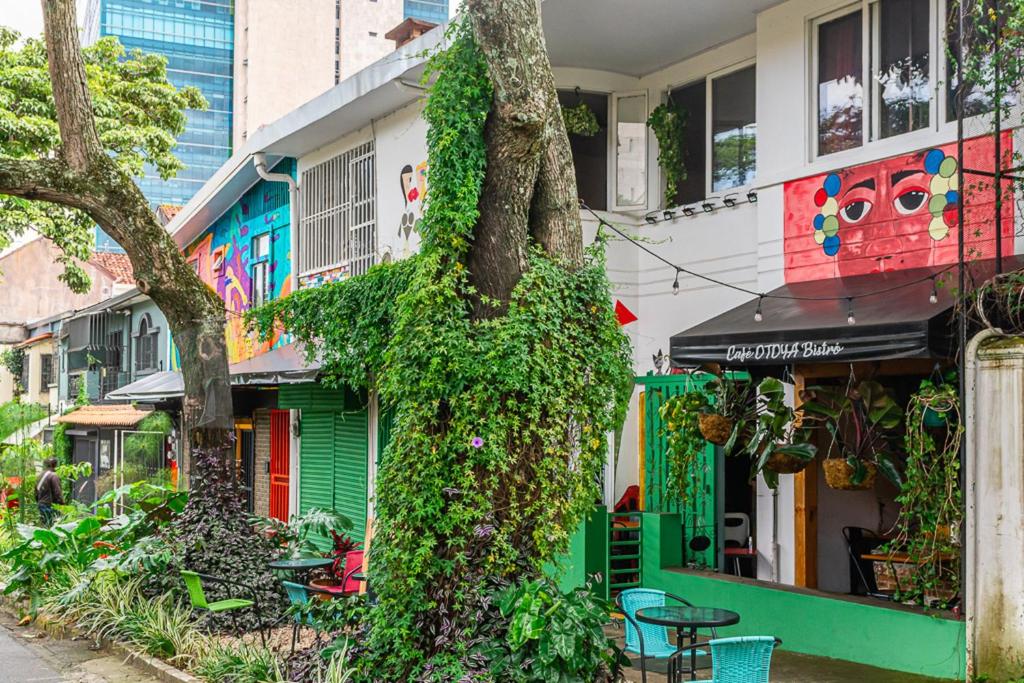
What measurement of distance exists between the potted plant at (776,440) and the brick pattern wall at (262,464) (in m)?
11.1

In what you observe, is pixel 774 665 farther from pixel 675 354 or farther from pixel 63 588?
pixel 63 588

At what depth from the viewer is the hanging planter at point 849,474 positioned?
9.26 meters

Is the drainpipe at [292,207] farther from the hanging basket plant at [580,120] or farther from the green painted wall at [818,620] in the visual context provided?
the green painted wall at [818,620]

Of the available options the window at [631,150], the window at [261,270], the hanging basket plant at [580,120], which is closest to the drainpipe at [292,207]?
the window at [261,270]

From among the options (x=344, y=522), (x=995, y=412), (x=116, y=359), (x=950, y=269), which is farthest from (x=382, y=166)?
(x=116, y=359)

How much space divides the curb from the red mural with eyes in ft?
22.0

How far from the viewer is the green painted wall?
28.2ft

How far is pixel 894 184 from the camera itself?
1011 cm

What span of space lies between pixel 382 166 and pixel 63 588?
21.7ft

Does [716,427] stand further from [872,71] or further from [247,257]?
[247,257]

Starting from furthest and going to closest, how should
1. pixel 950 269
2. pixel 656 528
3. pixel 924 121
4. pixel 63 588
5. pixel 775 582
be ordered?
pixel 63 588
pixel 656 528
pixel 775 582
pixel 924 121
pixel 950 269

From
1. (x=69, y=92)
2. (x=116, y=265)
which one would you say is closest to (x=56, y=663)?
(x=69, y=92)

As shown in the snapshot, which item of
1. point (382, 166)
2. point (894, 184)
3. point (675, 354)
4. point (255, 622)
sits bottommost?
point (255, 622)

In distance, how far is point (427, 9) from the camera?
11569 centimetres
